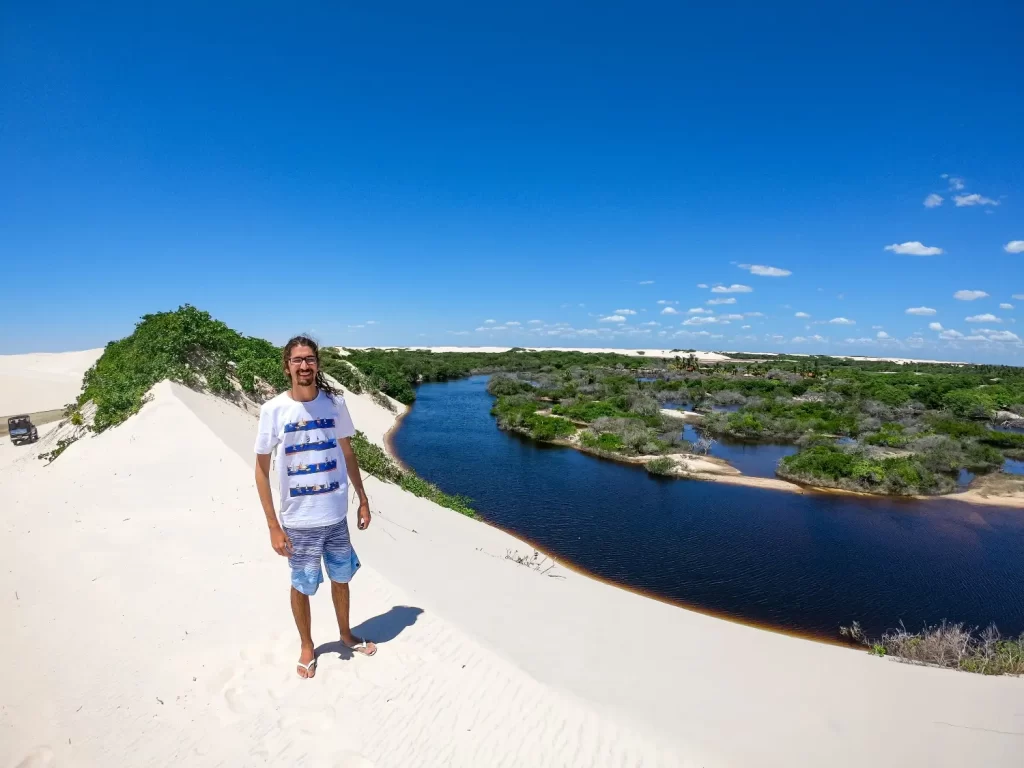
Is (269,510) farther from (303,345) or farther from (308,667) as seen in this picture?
(308,667)

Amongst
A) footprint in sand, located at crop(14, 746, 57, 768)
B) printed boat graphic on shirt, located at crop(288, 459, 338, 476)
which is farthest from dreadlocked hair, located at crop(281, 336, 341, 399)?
footprint in sand, located at crop(14, 746, 57, 768)

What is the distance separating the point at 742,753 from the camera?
4004mm

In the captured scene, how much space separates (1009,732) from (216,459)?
→ 10.9m

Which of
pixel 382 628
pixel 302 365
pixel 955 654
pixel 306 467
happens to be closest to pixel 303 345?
pixel 302 365

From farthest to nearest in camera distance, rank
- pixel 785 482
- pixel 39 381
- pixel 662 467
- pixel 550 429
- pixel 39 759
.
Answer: pixel 39 381
pixel 550 429
pixel 662 467
pixel 785 482
pixel 39 759

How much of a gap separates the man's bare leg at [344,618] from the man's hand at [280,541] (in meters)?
0.55

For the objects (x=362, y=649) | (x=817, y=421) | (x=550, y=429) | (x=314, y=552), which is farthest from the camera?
(x=817, y=421)

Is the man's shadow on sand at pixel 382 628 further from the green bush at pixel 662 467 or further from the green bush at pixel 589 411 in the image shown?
the green bush at pixel 589 411

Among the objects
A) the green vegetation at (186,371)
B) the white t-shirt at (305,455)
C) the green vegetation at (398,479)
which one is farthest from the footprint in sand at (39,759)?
the green vegetation at (398,479)

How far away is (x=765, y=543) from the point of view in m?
14.7

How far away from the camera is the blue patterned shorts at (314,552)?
12.2ft

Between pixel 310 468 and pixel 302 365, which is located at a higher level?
pixel 302 365

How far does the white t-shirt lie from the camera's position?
3523mm

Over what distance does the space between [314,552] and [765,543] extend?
575 inches
